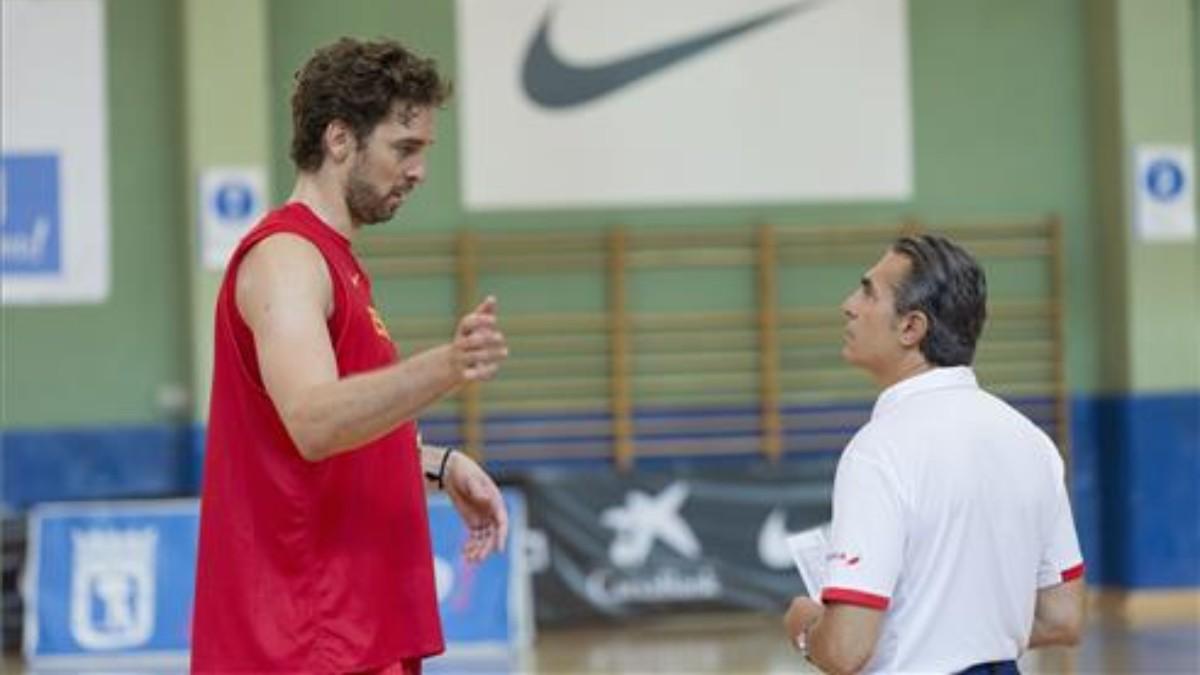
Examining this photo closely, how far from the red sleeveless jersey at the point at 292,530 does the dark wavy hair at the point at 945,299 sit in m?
0.83

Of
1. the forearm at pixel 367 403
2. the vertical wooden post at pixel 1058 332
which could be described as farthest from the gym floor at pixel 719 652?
the forearm at pixel 367 403

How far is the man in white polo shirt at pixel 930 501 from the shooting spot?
2.88 metres

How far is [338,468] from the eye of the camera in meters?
2.81

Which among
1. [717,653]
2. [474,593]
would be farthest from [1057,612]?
[474,593]

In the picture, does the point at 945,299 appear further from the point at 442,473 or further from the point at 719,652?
the point at 719,652

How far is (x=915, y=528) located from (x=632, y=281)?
31.3 ft

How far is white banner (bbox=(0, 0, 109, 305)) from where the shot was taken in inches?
466

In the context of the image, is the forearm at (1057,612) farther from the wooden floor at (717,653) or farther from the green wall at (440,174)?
the green wall at (440,174)

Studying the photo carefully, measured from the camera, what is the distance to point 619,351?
481 inches

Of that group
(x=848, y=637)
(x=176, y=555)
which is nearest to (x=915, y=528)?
(x=848, y=637)

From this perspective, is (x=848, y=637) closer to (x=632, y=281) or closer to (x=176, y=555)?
(x=176, y=555)

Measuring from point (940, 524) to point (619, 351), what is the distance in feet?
30.5

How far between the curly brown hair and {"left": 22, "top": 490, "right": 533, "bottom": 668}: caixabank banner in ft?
24.4

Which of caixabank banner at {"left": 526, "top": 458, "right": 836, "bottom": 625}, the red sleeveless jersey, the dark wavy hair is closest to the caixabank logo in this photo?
caixabank banner at {"left": 526, "top": 458, "right": 836, "bottom": 625}
